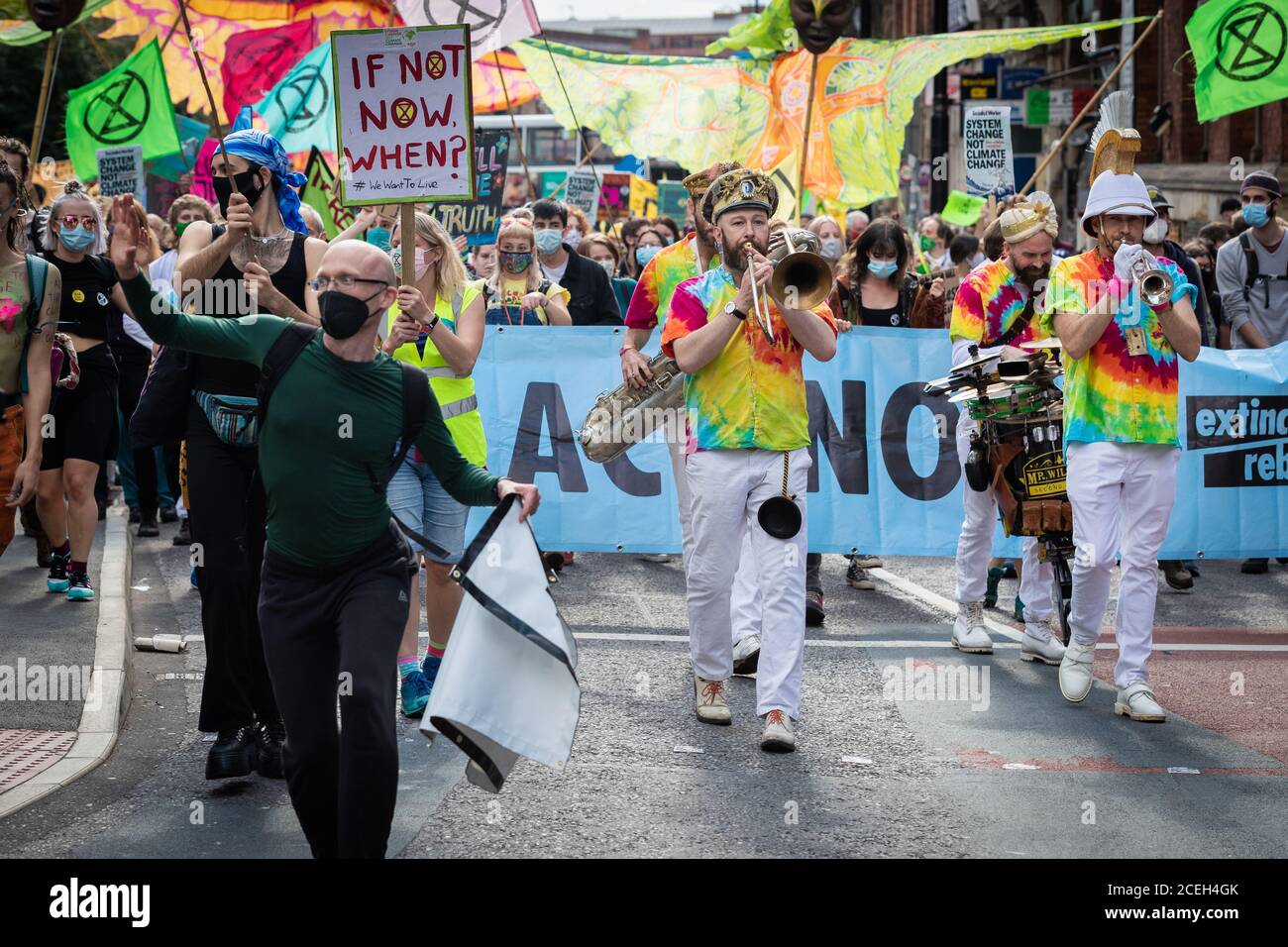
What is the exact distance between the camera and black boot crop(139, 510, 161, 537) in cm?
1247

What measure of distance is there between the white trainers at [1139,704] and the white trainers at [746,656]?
5.36ft

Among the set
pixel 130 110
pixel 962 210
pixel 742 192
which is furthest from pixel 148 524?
pixel 962 210

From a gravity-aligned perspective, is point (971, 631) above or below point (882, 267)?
below

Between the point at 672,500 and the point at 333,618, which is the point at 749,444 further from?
the point at 672,500

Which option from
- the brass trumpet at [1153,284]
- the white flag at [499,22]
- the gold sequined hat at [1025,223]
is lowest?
the brass trumpet at [1153,284]

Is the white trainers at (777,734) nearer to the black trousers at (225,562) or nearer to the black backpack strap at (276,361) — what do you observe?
the black trousers at (225,562)

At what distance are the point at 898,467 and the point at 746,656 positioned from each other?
2.94m

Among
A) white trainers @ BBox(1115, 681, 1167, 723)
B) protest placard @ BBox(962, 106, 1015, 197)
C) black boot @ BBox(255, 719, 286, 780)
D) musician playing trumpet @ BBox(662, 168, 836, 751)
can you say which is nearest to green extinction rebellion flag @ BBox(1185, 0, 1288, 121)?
protest placard @ BBox(962, 106, 1015, 197)

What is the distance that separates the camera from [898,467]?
35.3ft

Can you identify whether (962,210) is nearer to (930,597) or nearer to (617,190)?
Answer: (930,597)

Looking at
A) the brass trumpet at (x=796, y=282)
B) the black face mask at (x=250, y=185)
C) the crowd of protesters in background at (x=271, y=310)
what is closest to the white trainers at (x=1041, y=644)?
the crowd of protesters in background at (x=271, y=310)

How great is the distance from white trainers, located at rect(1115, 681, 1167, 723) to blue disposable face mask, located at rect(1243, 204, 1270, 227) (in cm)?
578

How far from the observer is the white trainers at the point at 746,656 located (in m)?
8.15
